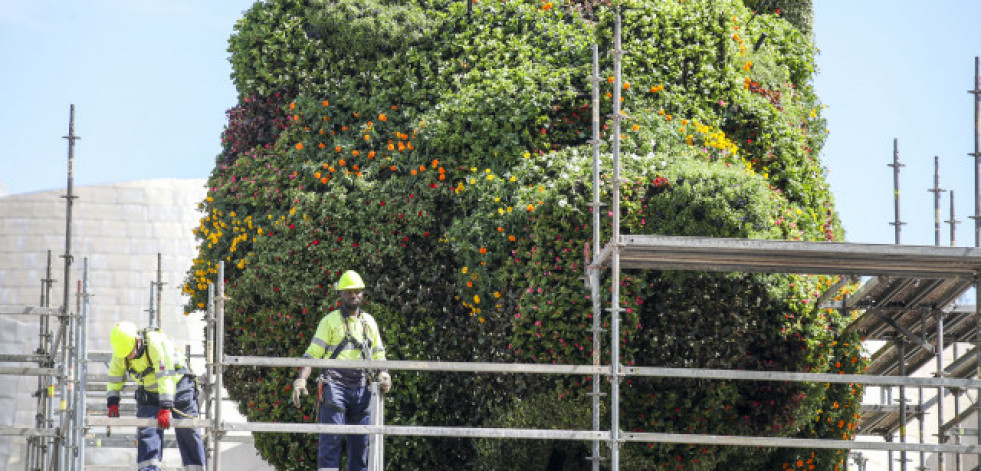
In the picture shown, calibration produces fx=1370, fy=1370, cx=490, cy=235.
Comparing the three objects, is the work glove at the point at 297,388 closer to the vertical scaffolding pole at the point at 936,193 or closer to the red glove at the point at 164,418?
the red glove at the point at 164,418

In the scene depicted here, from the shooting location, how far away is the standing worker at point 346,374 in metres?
11.0

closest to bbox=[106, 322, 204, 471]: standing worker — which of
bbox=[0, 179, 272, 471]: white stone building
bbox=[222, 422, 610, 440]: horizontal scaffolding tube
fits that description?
bbox=[222, 422, 610, 440]: horizontal scaffolding tube

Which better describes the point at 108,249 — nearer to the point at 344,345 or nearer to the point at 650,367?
the point at 344,345

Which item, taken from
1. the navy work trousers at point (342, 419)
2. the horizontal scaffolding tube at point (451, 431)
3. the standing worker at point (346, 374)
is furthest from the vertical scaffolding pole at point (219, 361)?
the navy work trousers at point (342, 419)

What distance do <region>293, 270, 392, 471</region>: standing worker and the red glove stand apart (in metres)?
1.07

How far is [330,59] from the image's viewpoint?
14281mm

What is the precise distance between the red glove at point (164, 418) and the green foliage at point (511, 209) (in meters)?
2.60

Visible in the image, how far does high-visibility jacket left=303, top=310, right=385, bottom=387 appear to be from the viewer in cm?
1105

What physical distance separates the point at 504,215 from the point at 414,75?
87.6 inches

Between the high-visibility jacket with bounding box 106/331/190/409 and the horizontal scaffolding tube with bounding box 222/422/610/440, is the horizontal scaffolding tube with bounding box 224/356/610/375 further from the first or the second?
the high-visibility jacket with bounding box 106/331/190/409

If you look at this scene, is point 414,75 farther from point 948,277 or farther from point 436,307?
point 948,277

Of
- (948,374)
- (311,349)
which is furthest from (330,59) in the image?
(948,374)

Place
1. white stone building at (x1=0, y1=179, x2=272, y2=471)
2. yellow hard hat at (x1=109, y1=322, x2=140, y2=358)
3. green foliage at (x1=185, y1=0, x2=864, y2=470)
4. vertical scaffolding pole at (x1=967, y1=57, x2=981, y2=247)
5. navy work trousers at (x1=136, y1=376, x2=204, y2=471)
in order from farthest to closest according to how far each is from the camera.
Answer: white stone building at (x1=0, y1=179, x2=272, y2=471) < vertical scaffolding pole at (x1=967, y1=57, x2=981, y2=247) < green foliage at (x1=185, y1=0, x2=864, y2=470) < navy work trousers at (x1=136, y1=376, x2=204, y2=471) < yellow hard hat at (x1=109, y1=322, x2=140, y2=358)

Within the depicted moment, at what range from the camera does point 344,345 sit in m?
11.1
